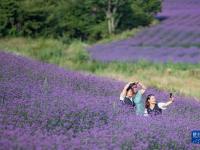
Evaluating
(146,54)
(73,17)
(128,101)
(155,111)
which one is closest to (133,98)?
(128,101)

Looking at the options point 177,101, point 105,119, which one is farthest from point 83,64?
point 105,119

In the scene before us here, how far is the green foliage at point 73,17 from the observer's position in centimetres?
3316

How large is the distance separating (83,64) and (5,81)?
12.5 meters

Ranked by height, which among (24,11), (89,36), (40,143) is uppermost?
(40,143)

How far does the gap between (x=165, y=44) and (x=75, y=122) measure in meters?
23.9

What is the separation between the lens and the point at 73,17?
3806cm

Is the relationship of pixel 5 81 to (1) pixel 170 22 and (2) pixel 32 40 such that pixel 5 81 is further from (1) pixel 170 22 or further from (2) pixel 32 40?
(1) pixel 170 22

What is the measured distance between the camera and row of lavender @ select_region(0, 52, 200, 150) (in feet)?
20.1

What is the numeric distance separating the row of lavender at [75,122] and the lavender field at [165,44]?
49.8 feet

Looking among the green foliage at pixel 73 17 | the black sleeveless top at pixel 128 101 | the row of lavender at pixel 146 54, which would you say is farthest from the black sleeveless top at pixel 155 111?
the green foliage at pixel 73 17

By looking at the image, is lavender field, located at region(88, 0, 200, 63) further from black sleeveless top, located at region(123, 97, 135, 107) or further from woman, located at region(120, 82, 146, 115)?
black sleeveless top, located at region(123, 97, 135, 107)

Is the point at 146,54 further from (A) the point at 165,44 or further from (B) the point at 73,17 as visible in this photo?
(B) the point at 73,17

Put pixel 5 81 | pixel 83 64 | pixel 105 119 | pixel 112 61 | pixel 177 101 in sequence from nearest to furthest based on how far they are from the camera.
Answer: pixel 105 119
pixel 5 81
pixel 177 101
pixel 83 64
pixel 112 61

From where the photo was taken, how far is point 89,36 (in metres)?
38.6
